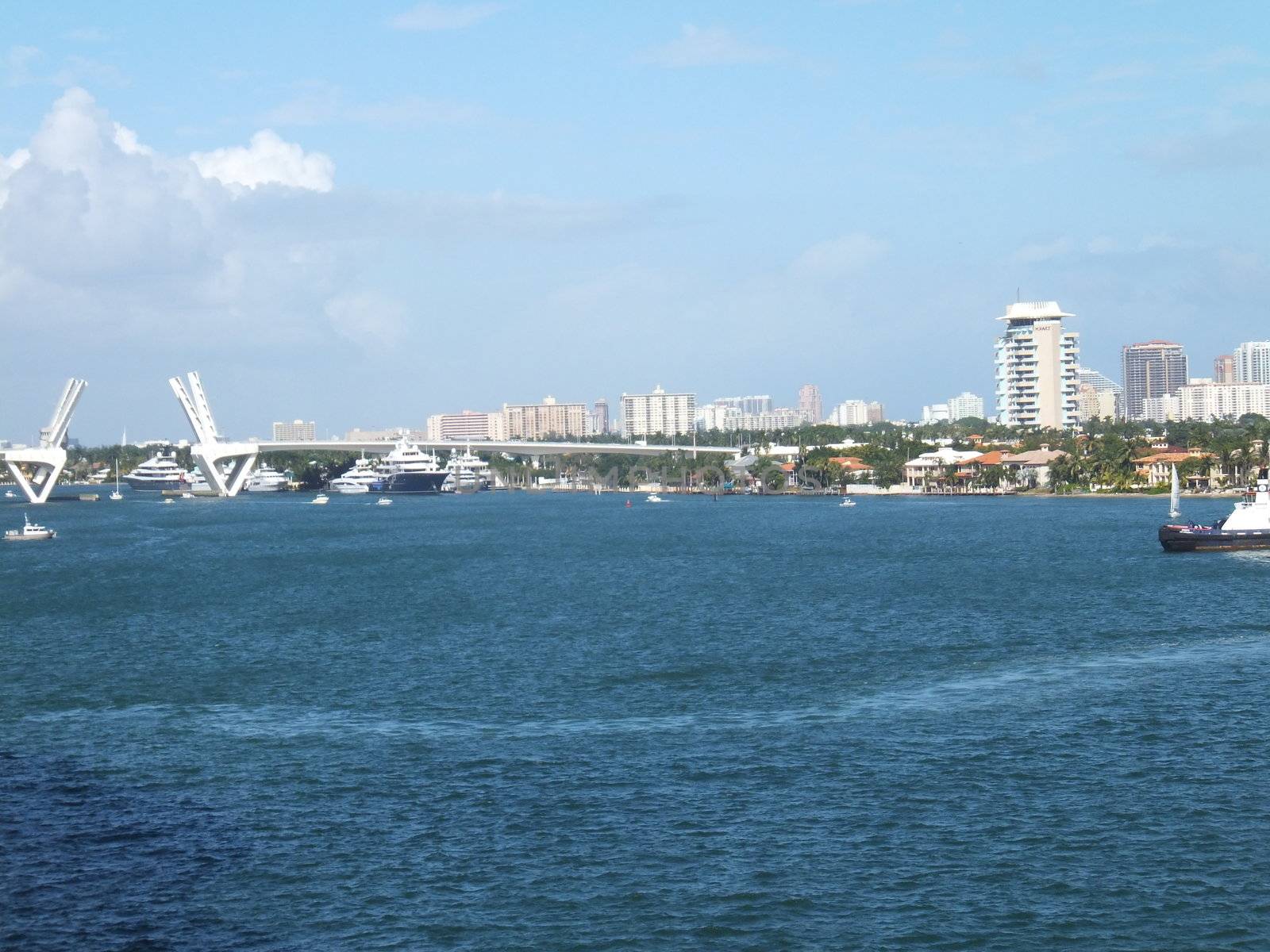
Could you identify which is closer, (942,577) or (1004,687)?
(1004,687)

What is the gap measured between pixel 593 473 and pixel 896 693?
126158mm

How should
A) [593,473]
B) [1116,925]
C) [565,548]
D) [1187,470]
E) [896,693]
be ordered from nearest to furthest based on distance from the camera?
[1116,925] → [896,693] → [565,548] → [1187,470] → [593,473]

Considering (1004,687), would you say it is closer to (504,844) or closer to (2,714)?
(504,844)

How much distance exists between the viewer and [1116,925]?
11.4 m

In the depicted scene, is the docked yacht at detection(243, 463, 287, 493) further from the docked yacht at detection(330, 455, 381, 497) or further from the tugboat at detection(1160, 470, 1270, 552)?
the tugboat at detection(1160, 470, 1270, 552)

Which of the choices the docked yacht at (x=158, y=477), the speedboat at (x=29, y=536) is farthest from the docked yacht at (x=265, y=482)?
the speedboat at (x=29, y=536)

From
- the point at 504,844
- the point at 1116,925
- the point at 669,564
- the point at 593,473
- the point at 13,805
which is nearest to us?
the point at 1116,925

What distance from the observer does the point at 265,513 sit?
91062mm

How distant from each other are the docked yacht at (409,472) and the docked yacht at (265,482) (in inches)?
650

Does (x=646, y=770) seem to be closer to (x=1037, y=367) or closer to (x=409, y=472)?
(x=409, y=472)

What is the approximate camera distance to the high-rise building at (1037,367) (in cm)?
15600

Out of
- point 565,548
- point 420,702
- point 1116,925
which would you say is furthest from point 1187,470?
point 1116,925

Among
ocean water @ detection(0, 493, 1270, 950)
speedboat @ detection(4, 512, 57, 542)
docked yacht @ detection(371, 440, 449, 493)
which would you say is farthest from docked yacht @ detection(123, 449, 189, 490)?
ocean water @ detection(0, 493, 1270, 950)

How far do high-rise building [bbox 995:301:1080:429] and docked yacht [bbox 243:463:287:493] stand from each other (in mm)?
79632
